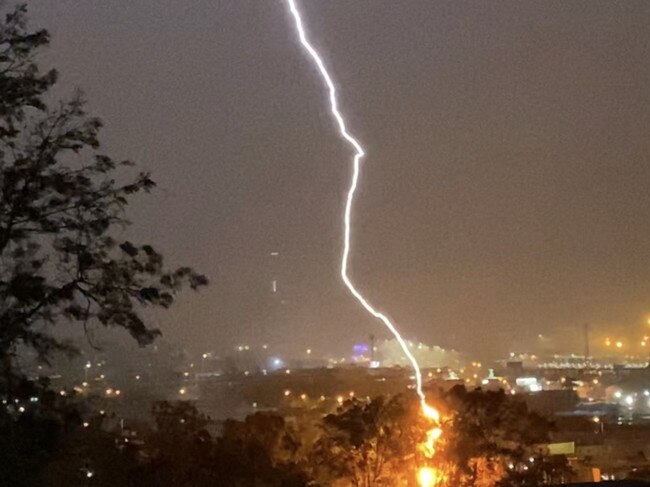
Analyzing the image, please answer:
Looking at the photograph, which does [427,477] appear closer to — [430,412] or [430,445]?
[430,445]

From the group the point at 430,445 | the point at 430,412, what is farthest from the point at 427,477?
the point at 430,412

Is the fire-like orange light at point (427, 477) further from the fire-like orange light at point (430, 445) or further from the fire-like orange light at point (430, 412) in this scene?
the fire-like orange light at point (430, 412)

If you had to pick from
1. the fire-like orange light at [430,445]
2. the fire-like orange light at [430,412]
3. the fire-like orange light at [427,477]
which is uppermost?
the fire-like orange light at [430,412]

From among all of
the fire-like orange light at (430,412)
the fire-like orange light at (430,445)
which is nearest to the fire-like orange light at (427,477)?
the fire-like orange light at (430,445)

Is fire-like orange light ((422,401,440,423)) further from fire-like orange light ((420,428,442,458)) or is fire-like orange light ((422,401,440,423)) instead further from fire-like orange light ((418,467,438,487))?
fire-like orange light ((418,467,438,487))

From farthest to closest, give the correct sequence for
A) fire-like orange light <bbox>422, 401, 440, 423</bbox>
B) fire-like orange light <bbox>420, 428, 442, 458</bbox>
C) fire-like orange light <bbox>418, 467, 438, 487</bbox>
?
fire-like orange light <bbox>422, 401, 440, 423</bbox> < fire-like orange light <bbox>420, 428, 442, 458</bbox> < fire-like orange light <bbox>418, 467, 438, 487</bbox>

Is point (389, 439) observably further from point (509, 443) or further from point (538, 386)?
point (538, 386)

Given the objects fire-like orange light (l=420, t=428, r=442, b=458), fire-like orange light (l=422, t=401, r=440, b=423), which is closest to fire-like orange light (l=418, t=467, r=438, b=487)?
fire-like orange light (l=420, t=428, r=442, b=458)

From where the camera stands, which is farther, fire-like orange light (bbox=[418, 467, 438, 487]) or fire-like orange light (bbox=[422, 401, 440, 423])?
fire-like orange light (bbox=[422, 401, 440, 423])

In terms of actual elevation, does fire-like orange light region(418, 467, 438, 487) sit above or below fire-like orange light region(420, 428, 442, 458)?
below
